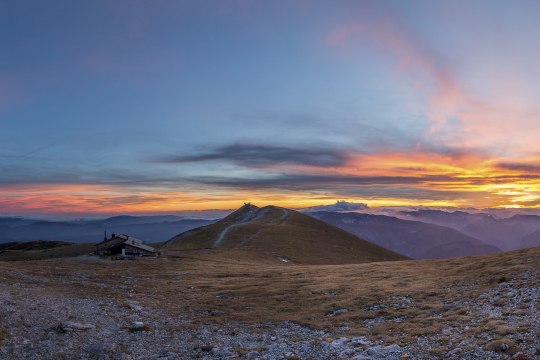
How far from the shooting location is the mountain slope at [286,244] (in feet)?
366

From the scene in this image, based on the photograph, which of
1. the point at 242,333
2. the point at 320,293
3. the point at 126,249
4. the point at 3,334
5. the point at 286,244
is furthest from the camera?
the point at 286,244

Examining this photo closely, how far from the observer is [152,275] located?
61.5m

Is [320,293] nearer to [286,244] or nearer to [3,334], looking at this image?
[3,334]

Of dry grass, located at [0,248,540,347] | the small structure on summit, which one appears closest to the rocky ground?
dry grass, located at [0,248,540,347]

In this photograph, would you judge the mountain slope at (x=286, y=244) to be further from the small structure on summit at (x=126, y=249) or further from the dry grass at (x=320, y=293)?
the dry grass at (x=320, y=293)

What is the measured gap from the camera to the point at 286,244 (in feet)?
425

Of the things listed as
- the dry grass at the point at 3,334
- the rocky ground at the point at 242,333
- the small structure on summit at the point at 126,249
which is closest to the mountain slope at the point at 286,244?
the small structure on summit at the point at 126,249

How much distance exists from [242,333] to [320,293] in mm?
16744

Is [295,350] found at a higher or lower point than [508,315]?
lower

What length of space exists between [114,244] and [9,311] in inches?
2737

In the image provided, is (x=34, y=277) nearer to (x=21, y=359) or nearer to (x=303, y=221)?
(x=21, y=359)

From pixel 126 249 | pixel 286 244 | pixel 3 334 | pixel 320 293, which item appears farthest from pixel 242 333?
pixel 286 244

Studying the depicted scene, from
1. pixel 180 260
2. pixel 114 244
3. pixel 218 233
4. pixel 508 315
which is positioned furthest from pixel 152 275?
pixel 218 233

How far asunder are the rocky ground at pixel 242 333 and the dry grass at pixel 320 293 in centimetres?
61
